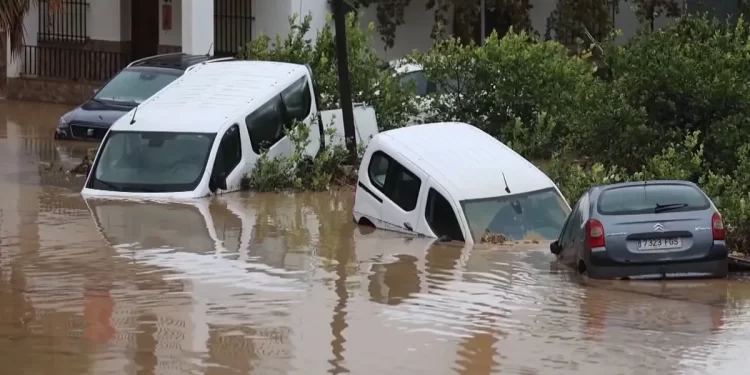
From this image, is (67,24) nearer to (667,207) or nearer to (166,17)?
(166,17)

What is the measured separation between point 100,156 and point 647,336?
969 centimetres

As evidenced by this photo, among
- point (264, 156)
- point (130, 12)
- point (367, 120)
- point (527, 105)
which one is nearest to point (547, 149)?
point (527, 105)

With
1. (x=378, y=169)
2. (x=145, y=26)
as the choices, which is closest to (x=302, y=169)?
(x=378, y=169)

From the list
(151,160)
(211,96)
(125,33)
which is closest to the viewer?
(151,160)

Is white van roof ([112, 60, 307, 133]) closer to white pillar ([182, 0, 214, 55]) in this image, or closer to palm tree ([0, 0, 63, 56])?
palm tree ([0, 0, 63, 56])

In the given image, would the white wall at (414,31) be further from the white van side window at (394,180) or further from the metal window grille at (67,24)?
the white van side window at (394,180)

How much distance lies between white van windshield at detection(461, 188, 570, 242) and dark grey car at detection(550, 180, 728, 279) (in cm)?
197

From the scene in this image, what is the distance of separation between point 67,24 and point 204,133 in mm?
17354

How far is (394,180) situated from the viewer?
52.0 feet

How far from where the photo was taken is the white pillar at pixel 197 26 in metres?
28.9

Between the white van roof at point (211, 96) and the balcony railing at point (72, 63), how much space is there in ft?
41.9

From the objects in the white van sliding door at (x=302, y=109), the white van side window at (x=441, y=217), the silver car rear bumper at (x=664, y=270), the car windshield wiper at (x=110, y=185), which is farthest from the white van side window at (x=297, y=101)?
the silver car rear bumper at (x=664, y=270)

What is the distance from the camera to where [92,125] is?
23266 mm

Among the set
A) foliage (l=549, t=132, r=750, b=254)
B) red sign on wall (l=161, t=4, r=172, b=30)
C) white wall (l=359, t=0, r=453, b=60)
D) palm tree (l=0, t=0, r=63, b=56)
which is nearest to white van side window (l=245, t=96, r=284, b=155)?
palm tree (l=0, t=0, r=63, b=56)
